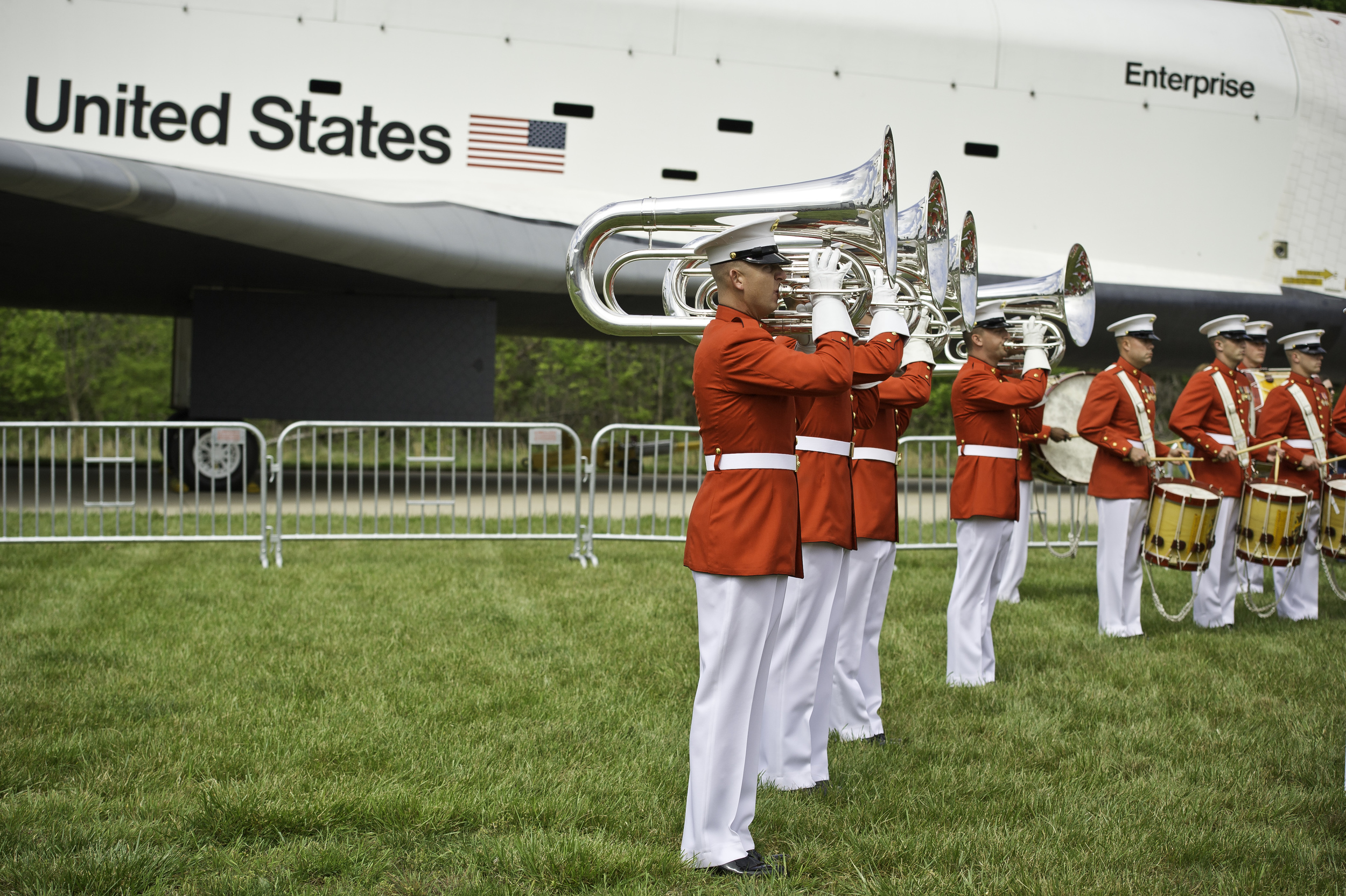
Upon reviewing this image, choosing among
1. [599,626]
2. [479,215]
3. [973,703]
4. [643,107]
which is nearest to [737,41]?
[643,107]

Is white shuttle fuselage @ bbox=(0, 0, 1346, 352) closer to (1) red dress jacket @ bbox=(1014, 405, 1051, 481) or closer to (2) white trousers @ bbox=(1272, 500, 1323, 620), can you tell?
(1) red dress jacket @ bbox=(1014, 405, 1051, 481)

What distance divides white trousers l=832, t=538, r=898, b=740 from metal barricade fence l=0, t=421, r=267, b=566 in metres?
5.36

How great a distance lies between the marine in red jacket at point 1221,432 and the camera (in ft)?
22.7


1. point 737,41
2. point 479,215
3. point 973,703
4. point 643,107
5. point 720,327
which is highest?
point 737,41

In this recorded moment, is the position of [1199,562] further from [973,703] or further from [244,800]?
[244,800]

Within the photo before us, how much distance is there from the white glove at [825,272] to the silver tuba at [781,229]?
12 centimetres

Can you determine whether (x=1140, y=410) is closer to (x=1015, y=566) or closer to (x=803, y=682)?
(x=1015, y=566)

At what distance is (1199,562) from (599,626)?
3691 mm

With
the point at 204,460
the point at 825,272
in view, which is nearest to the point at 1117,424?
the point at 825,272

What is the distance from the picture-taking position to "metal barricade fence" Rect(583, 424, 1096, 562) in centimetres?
923

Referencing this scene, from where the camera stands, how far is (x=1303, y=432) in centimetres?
741

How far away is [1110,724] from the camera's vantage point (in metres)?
4.62

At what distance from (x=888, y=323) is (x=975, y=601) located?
2179mm

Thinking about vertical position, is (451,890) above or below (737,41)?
below
